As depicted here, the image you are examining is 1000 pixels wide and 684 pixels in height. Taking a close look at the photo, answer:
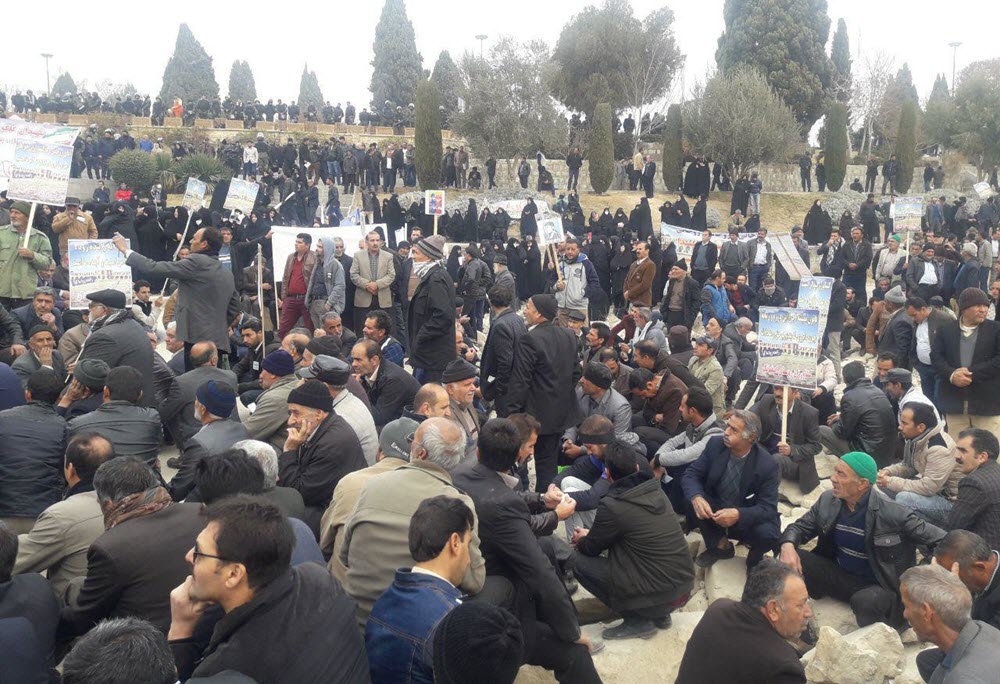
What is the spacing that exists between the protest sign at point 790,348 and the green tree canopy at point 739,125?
97.0 feet

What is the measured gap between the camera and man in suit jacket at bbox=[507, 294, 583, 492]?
23.0 ft

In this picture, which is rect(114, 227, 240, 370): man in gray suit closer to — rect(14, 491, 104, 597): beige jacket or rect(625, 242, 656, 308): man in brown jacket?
rect(14, 491, 104, 597): beige jacket

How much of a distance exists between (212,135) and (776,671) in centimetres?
4049

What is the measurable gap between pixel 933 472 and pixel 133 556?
509cm

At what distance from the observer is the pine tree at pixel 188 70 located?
6512cm

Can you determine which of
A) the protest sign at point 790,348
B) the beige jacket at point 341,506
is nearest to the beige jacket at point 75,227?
the protest sign at point 790,348

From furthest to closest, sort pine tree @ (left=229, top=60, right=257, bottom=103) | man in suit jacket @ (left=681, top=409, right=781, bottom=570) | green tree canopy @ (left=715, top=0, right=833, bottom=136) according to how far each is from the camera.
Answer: pine tree @ (left=229, top=60, right=257, bottom=103), green tree canopy @ (left=715, top=0, right=833, bottom=136), man in suit jacket @ (left=681, top=409, right=781, bottom=570)

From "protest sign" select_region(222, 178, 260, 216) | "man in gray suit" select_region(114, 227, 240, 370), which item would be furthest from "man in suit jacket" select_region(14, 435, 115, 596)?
"protest sign" select_region(222, 178, 260, 216)

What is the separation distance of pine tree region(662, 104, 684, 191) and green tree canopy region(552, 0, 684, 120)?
572 cm

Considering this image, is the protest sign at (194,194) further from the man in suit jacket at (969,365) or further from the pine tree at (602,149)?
the pine tree at (602,149)

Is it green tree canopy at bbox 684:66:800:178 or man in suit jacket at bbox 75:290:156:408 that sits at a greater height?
green tree canopy at bbox 684:66:800:178

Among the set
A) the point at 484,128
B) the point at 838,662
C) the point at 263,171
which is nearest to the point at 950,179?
the point at 484,128

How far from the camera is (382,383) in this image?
6988 millimetres

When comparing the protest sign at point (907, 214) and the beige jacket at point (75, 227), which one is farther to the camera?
the protest sign at point (907, 214)
